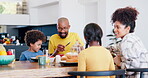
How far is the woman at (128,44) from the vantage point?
7.47 feet

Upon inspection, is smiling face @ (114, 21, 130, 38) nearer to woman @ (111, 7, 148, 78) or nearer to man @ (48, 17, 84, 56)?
woman @ (111, 7, 148, 78)

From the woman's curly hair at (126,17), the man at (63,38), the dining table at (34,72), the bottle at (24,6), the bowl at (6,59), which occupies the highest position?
the bottle at (24,6)

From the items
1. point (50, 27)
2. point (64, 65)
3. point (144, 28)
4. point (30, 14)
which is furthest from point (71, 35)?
point (30, 14)

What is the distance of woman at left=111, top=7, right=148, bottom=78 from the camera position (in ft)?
7.47

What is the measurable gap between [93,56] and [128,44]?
0.40 m

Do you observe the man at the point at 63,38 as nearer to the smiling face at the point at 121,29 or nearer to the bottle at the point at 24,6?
the smiling face at the point at 121,29

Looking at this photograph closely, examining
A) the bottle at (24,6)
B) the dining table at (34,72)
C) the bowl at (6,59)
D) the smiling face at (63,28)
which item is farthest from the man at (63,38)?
the bottle at (24,6)

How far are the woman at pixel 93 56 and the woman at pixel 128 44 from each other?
22cm

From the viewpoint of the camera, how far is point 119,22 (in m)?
2.41

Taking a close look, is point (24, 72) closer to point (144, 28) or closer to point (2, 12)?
point (144, 28)

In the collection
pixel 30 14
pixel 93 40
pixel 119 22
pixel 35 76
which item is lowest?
pixel 35 76

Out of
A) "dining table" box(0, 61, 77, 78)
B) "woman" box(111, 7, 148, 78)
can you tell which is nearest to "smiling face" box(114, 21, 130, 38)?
"woman" box(111, 7, 148, 78)

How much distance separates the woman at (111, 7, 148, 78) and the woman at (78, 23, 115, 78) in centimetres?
22

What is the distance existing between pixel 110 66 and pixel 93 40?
0.88 feet
